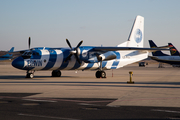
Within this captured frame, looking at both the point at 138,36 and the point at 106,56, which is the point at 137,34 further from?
the point at 106,56

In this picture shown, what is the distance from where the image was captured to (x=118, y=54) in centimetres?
3506

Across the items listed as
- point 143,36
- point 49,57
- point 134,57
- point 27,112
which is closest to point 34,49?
point 49,57

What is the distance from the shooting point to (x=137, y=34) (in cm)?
3806

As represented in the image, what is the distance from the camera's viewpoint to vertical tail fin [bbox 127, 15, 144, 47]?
37375 millimetres

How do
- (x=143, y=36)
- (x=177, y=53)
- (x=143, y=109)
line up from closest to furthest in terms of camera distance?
(x=143, y=109) < (x=143, y=36) < (x=177, y=53)

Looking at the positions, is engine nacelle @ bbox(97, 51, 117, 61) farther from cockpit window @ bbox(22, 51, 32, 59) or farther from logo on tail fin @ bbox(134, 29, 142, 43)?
→ cockpit window @ bbox(22, 51, 32, 59)

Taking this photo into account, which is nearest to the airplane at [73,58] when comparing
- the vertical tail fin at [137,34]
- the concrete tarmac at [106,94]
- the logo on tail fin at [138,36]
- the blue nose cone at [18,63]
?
the blue nose cone at [18,63]

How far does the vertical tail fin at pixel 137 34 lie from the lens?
3738 centimetres

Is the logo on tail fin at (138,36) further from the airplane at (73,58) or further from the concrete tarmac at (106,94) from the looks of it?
the concrete tarmac at (106,94)

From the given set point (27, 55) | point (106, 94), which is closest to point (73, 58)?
point (27, 55)

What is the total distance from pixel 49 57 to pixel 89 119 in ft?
70.6

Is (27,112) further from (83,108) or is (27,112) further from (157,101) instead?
(157,101)

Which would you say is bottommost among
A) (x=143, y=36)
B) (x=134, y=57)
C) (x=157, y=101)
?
(x=157, y=101)

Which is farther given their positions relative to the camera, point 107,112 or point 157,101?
point 157,101
